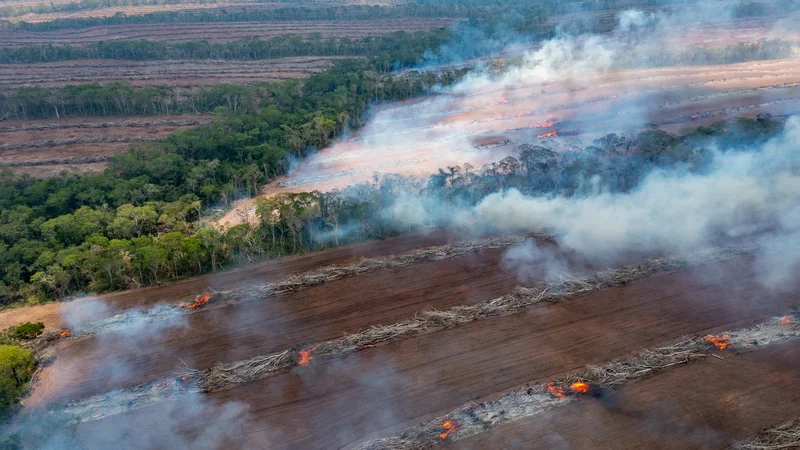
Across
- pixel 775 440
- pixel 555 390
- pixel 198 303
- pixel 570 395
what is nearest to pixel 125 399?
pixel 198 303

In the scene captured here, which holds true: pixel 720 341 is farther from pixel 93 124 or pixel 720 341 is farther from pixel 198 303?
pixel 93 124

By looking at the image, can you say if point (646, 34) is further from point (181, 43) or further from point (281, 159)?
point (181, 43)

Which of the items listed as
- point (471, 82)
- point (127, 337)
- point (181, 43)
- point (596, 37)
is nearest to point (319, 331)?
point (127, 337)

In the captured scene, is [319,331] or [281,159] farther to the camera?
[281,159]

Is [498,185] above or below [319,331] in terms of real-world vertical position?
above

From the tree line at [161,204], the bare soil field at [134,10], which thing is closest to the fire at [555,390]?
the tree line at [161,204]

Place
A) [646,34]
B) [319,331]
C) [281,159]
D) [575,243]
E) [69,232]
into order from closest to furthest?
Answer: [319,331] → [575,243] → [69,232] → [281,159] → [646,34]
